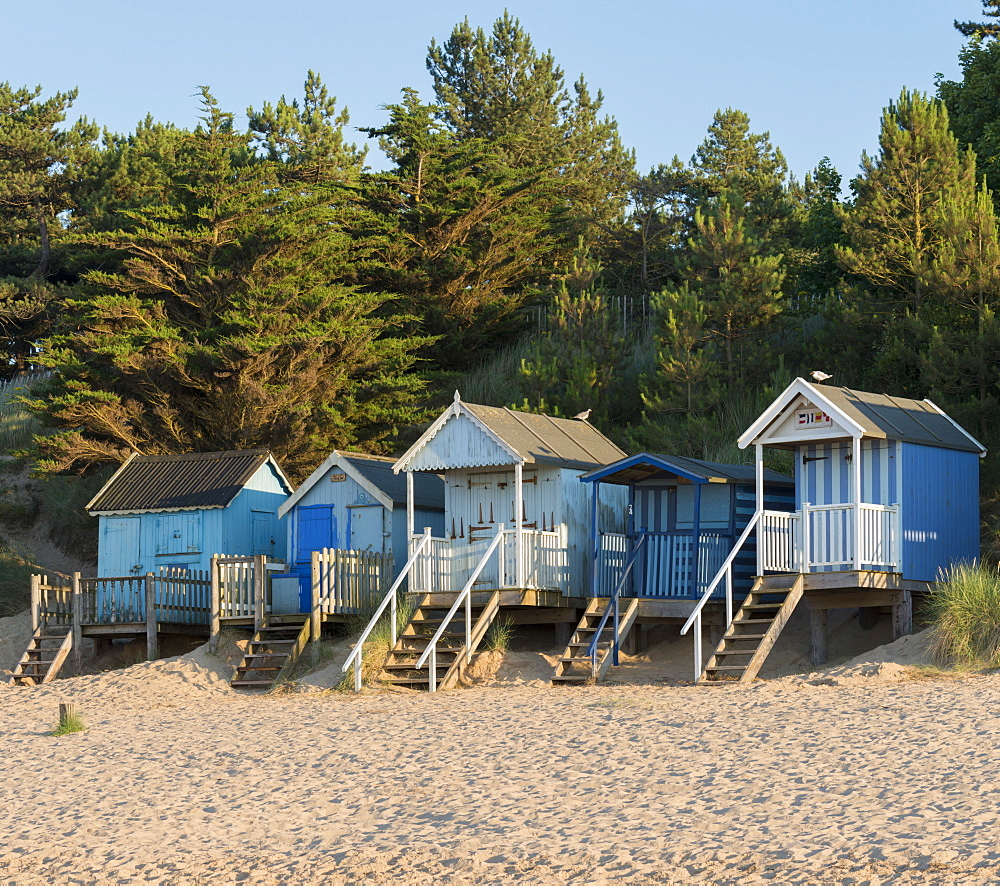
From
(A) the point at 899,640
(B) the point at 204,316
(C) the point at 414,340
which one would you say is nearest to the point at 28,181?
(B) the point at 204,316

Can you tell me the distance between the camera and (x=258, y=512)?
1185 inches

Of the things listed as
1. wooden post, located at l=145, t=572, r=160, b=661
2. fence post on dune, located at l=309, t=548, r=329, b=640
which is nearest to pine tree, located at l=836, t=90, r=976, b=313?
fence post on dune, located at l=309, t=548, r=329, b=640

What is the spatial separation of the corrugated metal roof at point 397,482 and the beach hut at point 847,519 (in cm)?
728

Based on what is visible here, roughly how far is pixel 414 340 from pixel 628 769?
23753mm

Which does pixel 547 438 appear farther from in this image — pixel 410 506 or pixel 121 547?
pixel 121 547

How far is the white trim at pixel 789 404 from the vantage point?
71.4 ft

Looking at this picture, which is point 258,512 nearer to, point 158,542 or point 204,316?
point 158,542

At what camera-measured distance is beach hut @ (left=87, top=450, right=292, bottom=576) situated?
29.4 metres

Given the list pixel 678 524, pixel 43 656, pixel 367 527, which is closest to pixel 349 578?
pixel 367 527

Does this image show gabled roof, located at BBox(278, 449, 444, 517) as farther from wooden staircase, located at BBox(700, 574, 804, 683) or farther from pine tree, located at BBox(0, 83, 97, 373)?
pine tree, located at BBox(0, 83, 97, 373)

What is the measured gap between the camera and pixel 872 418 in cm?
2241

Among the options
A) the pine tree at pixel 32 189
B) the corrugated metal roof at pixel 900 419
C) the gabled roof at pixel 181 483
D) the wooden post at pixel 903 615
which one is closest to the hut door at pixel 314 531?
the gabled roof at pixel 181 483

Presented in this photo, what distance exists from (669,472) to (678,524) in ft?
4.12

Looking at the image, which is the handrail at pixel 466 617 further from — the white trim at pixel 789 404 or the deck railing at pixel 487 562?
the white trim at pixel 789 404
